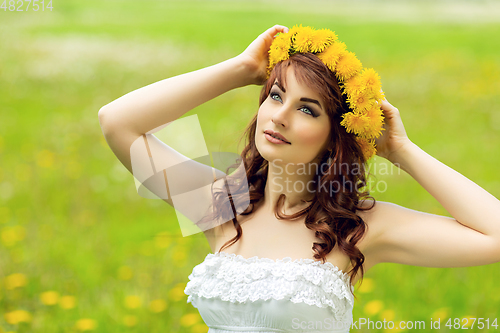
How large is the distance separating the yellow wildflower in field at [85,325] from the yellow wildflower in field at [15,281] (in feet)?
2.67

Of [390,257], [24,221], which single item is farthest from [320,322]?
[24,221]

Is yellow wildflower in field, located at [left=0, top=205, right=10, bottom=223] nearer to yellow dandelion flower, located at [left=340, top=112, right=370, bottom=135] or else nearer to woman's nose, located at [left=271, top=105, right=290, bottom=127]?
woman's nose, located at [left=271, top=105, right=290, bottom=127]

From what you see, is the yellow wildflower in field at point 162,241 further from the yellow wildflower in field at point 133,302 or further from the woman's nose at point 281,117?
the woman's nose at point 281,117

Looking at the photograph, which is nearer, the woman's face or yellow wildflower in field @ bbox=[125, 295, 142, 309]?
the woman's face

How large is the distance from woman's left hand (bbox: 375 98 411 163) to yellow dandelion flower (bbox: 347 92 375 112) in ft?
0.45

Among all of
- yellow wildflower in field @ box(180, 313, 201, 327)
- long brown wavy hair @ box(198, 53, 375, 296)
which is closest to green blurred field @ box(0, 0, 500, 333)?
yellow wildflower in field @ box(180, 313, 201, 327)

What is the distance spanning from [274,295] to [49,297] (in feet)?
9.19

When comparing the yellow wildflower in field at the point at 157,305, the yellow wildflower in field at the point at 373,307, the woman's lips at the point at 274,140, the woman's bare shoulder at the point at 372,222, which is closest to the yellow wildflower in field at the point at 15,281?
the yellow wildflower in field at the point at 157,305

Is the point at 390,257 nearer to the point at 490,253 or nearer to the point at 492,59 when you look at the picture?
the point at 490,253

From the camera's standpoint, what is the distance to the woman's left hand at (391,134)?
234cm

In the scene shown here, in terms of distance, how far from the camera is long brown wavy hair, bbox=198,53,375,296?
227 centimetres

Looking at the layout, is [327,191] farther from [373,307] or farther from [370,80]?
[373,307]

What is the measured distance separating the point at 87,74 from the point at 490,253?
9171 mm

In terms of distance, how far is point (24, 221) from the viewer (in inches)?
217
